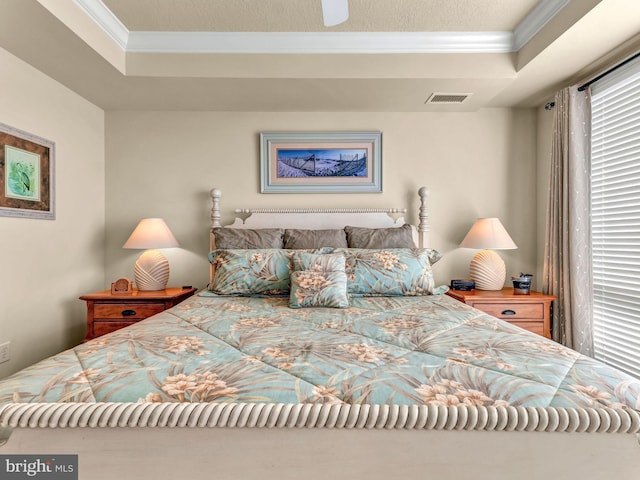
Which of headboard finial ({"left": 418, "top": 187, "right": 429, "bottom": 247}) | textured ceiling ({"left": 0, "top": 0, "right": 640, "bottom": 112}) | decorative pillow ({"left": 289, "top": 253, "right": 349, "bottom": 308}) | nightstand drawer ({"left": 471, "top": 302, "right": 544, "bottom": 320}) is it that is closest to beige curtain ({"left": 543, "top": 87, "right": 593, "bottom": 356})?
nightstand drawer ({"left": 471, "top": 302, "right": 544, "bottom": 320})

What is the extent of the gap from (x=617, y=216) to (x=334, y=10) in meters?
2.25

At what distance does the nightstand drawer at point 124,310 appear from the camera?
263 centimetres

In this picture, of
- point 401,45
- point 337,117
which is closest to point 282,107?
point 337,117

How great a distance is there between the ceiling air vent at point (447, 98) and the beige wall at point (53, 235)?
289 centimetres

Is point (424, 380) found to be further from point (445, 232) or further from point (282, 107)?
point (282, 107)

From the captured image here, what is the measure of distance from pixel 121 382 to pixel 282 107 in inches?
104

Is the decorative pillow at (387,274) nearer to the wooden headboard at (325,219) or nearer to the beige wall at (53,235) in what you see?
the wooden headboard at (325,219)

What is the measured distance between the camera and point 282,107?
10.2 ft

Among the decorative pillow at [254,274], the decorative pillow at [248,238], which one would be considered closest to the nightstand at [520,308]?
the decorative pillow at [254,274]

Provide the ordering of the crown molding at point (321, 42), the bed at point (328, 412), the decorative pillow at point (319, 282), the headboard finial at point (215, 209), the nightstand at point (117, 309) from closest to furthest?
the bed at point (328, 412), the decorative pillow at point (319, 282), the crown molding at point (321, 42), the nightstand at point (117, 309), the headboard finial at point (215, 209)

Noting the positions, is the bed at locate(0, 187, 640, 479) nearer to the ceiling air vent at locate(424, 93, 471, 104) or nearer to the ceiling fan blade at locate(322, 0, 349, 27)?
the ceiling fan blade at locate(322, 0, 349, 27)

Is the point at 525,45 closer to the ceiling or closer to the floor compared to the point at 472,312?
closer to the ceiling

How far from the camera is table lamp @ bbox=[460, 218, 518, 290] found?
2.83m

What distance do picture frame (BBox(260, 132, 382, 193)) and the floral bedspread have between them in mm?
1809
